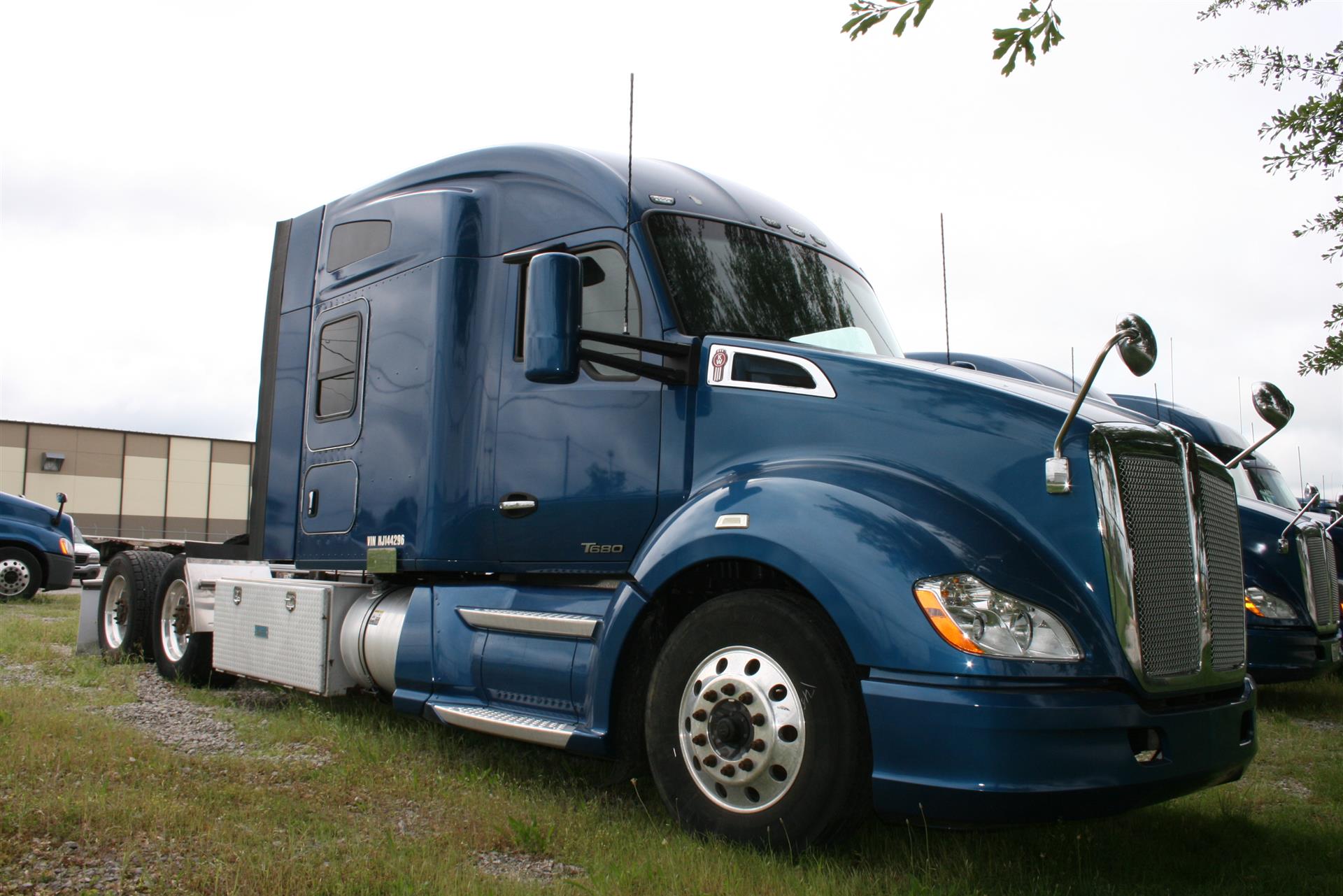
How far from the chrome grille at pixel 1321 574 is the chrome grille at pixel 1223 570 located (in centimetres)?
388

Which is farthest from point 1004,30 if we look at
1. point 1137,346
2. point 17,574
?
point 17,574

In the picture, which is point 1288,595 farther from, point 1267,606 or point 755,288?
point 755,288

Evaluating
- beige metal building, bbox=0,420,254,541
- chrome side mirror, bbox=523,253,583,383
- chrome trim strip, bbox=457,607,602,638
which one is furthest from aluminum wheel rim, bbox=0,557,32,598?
beige metal building, bbox=0,420,254,541

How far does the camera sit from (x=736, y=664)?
4098 millimetres

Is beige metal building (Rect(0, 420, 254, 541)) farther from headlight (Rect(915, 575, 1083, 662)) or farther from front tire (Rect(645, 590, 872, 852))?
headlight (Rect(915, 575, 1083, 662))

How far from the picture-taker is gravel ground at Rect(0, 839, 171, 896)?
3.56 meters

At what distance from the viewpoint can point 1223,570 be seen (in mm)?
4371

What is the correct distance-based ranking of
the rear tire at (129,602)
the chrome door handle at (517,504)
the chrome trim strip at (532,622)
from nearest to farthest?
1. the chrome trim strip at (532,622)
2. the chrome door handle at (517,504)
3. the rear tire at (129,602)

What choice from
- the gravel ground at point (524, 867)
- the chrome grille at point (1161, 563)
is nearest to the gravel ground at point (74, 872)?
the gravel ground at point (524, 867)

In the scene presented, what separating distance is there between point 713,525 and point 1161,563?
1.58 metres

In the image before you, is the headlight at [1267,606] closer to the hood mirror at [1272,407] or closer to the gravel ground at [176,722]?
the hood mirror at [1272,407]

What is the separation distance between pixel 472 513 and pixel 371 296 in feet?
5.38

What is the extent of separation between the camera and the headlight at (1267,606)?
7.70 meters

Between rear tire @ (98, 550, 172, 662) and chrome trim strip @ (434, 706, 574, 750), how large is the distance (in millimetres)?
4527
